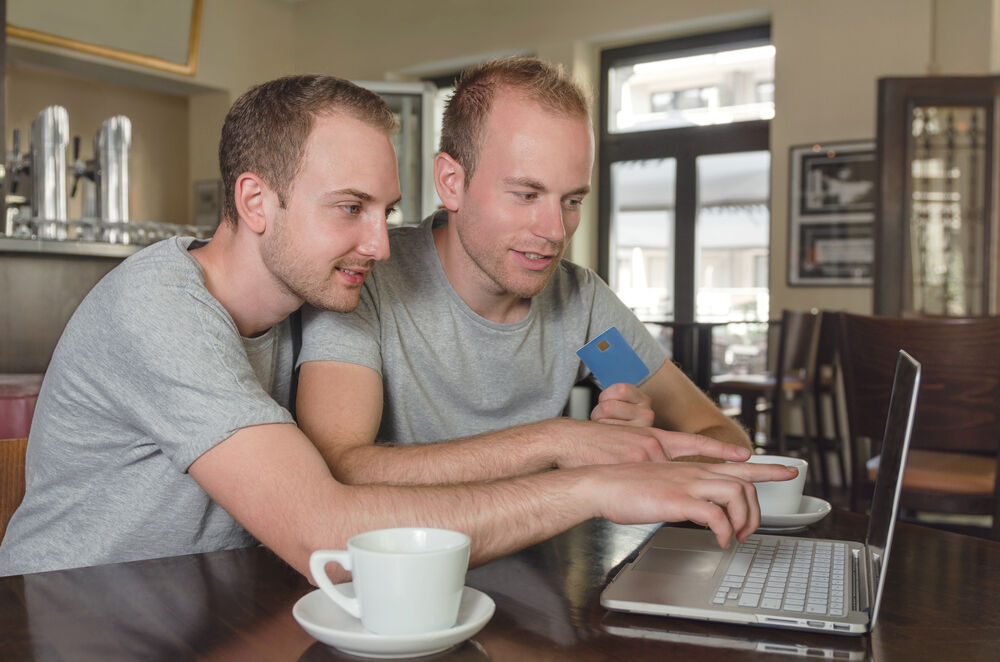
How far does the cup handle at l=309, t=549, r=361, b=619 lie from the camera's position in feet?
2.18

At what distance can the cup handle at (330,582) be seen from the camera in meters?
0.66

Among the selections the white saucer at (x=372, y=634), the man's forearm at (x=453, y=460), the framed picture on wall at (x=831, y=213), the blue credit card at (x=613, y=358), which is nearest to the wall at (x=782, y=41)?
the framed picture on wall at (x=831, y=213)

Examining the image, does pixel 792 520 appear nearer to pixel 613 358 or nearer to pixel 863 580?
pixel 863 580

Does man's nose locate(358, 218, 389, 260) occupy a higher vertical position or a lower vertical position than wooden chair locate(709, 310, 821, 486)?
higher

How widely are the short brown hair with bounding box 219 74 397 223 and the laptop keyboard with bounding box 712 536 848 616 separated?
0.67m

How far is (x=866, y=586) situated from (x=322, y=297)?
0.70 m

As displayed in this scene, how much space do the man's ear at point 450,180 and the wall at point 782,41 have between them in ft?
13.1

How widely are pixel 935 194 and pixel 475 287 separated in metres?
3.33

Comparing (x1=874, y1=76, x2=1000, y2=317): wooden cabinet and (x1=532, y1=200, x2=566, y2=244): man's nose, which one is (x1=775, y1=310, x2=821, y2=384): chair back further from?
(x1=532, y1=200, x2=566, y2=244): man's nose

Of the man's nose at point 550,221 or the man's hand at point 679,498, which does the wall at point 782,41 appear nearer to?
the man's nose at point 550,221

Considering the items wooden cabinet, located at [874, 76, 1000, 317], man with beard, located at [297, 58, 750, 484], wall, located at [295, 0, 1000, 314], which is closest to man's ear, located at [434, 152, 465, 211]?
man with beard, located at [297, 58, 750, 484]

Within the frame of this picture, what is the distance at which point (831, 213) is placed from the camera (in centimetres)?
502

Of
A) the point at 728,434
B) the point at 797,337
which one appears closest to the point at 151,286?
the point at 728,434

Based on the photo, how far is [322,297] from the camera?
3.77 feet
